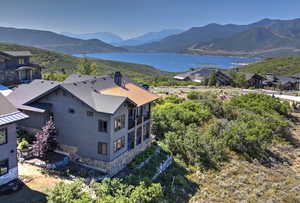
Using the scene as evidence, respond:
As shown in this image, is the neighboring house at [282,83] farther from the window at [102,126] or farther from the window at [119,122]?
the window at [102,126]

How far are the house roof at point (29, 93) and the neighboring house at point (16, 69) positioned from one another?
69.7ft

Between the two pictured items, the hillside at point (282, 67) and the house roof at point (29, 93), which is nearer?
the house roof at point (29, 93)

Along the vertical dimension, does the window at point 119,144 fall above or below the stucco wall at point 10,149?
below

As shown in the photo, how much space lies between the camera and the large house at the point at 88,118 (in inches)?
804

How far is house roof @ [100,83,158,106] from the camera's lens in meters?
24.0

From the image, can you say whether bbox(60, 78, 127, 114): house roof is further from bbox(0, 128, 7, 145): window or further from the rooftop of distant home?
bbox(0, 128, 7, 145): window

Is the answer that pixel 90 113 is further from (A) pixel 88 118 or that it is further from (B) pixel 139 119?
(B) pixel 139 119

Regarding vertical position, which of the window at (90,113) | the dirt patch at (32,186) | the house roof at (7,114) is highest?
the house roof at (7,114)

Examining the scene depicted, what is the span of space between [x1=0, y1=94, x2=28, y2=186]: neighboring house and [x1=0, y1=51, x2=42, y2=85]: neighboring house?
1142 inches

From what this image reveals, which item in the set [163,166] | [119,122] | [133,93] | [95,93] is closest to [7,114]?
[95,93]

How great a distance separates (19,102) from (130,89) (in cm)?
981

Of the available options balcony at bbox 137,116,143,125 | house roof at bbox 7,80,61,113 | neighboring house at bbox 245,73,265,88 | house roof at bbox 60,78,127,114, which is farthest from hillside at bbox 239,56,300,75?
house roof at bbox 7,80,61,113

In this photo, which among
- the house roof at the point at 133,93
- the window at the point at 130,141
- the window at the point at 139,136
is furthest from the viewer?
the window at the point at 139,136

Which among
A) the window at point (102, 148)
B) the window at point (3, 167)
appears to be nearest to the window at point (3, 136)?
the window at point (3, 167)
